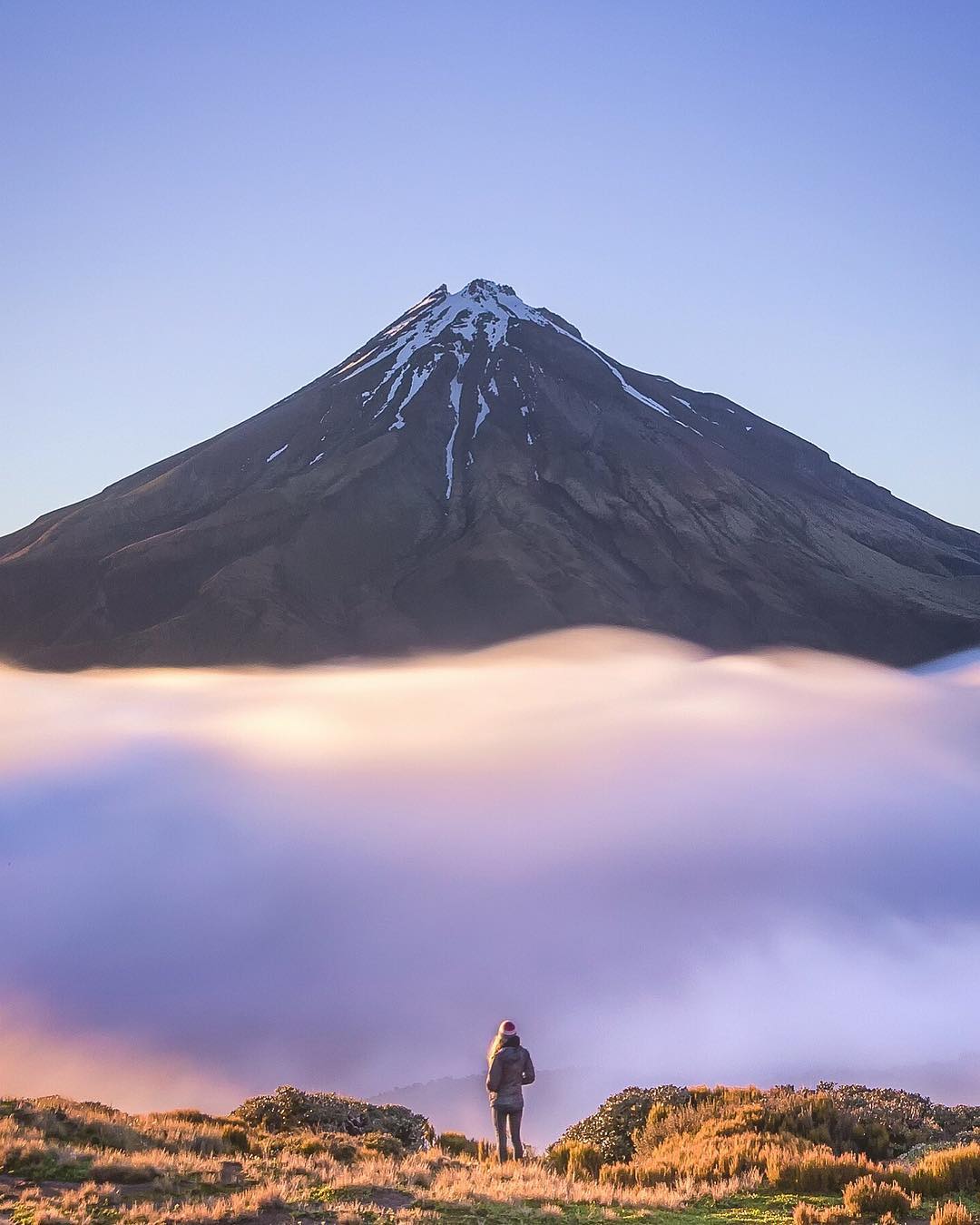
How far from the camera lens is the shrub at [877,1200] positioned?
11.3 meters

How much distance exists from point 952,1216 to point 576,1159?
8.61 m

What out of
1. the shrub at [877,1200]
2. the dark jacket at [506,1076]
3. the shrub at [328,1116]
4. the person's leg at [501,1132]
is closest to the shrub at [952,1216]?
the shrub at [877,1200]

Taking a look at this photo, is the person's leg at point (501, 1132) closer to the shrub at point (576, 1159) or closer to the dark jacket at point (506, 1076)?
the dark jacket at point (506, 1076)

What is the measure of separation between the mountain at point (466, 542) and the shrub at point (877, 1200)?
12122 centimetres

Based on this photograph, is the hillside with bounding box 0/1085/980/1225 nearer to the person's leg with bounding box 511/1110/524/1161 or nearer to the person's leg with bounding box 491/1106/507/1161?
the person's leg with bounding box 511/1110/524/1161

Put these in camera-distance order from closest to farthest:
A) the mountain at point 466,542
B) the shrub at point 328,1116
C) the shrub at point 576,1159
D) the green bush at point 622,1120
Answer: the shrub at point 576,1159, the green bush at point 622,1120, the shrub at point 328,1116, the mountain at point 466,542

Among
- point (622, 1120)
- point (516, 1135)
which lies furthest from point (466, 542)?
point (516, 1135)

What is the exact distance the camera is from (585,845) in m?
92.1

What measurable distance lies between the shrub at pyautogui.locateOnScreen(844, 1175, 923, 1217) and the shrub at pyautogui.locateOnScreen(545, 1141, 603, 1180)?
21.4 feet

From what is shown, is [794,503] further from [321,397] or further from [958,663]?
[321,397]

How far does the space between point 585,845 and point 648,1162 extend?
77460 millimetres

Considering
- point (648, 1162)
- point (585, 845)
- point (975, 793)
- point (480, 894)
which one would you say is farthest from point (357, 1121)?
point (975, 793)

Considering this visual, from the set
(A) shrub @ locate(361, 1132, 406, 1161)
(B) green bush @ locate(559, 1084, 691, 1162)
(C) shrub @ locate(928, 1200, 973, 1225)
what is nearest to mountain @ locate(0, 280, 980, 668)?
(B) green bush @ locate(559, 1084, 691, 1162)

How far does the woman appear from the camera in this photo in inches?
679
